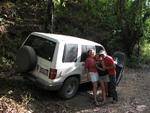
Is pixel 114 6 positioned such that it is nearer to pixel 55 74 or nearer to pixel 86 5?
pixel 86 5

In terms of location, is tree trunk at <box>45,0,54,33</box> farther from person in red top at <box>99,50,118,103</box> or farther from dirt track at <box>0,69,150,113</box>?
person in red top at <box>99,50,118,103</box>

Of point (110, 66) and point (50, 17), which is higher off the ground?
point (50, 17)

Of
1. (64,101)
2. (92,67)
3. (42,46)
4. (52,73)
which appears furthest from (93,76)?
(42,46)

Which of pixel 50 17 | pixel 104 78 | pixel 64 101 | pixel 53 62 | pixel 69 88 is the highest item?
pixel 50 17

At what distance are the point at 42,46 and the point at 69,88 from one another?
1620 millimetres

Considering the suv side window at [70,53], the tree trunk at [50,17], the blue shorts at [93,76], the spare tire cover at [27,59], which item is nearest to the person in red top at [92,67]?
the blue shorts at [93,76]

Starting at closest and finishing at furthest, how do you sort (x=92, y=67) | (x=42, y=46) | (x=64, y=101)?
(x=42, y=46), (x=64, y=101), (x=92, y=67)

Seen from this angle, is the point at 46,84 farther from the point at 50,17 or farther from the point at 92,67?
the point at 50,17

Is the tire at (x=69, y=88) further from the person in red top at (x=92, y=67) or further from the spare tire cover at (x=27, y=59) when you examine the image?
the spare tire cover at (x=27, y=59)

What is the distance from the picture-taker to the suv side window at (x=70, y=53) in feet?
33.4

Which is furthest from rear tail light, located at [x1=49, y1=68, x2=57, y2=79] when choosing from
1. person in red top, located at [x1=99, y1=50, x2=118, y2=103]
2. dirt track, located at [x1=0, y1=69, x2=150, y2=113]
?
person in red top, located at [x1=99, y1=50, x2=118, y2=103]

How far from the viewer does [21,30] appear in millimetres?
14852

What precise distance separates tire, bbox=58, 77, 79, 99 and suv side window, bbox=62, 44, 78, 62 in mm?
649

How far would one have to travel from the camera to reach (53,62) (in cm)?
984
